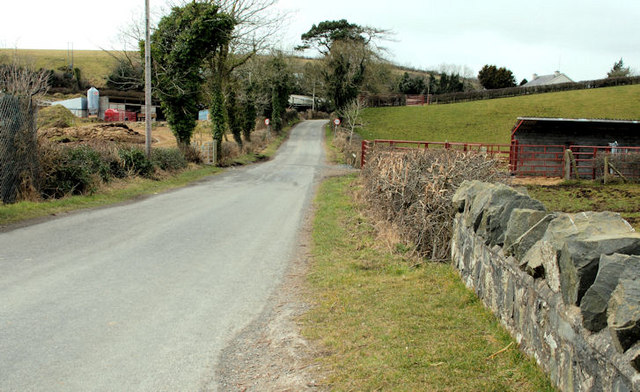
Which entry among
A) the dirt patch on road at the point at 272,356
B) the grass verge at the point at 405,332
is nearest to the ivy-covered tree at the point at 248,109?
the grass verge at the point at 405,332

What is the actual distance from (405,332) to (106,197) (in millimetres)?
12934

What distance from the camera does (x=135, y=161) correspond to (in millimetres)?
20141

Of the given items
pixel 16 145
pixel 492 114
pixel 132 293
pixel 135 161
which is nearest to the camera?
pixel 132 293

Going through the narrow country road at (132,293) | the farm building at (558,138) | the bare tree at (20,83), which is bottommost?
the narrow country road at (132,293)

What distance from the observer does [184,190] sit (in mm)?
19062

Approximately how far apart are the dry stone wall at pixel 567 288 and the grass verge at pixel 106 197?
10.1 meters

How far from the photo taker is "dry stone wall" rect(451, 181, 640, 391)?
2.82m

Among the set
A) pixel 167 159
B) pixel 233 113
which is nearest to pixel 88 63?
pixel 233 113

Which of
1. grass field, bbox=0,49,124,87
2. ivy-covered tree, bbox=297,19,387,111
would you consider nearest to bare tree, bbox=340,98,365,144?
ivy-covered tree, bbox=297,19,387,111

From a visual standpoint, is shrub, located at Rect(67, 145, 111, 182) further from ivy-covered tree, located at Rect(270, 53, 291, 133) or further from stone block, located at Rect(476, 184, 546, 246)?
ivy-covered tree, located at Rect(270, 53, 291, 133)

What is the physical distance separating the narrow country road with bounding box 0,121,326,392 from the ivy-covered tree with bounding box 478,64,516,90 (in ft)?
323

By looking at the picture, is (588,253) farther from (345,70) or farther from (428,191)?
(345,70)

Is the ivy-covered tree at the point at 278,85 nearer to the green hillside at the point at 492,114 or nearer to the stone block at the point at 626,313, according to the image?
the green hillside at the point at 492,114

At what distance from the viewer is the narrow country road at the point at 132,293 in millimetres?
4363
